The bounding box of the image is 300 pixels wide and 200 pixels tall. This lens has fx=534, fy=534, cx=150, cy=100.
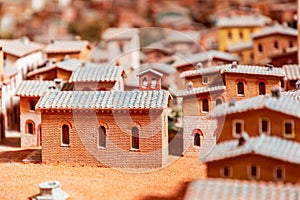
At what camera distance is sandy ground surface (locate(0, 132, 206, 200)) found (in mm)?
29094

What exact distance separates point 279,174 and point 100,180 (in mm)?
11278

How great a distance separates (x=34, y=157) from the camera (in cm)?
3697

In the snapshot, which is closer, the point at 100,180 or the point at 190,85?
the point at 100,180

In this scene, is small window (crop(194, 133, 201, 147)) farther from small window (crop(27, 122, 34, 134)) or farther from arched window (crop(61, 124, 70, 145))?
small window (crop(27, 122, 34, 134))

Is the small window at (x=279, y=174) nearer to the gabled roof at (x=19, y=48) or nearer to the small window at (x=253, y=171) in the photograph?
the small window at (x=253, y=171)

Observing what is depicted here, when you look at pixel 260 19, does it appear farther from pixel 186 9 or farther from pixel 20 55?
pixel 186 9

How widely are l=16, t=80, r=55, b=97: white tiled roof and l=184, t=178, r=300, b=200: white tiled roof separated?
20.7m

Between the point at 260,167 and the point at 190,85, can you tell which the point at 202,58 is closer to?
the point at 190,85

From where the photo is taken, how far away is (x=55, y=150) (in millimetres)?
35156

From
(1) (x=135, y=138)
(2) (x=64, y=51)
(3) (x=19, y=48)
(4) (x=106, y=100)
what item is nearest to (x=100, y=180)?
(1) (x=135, y=138)

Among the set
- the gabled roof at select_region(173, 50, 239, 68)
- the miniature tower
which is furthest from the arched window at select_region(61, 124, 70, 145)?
the gabled roof at select_region(173, 50, 239, 68)

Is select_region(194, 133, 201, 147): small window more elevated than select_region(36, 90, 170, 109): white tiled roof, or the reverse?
select_region(36, 90, 170, 109): white tiled roof

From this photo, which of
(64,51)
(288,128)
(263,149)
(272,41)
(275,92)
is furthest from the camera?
(272,41)

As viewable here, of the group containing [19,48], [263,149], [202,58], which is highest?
[19,48]
